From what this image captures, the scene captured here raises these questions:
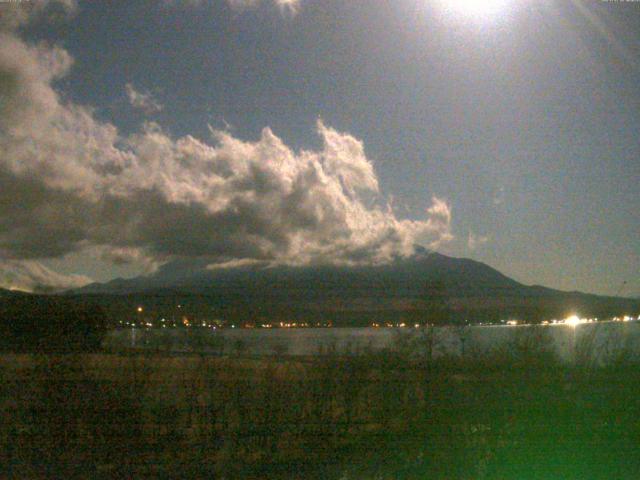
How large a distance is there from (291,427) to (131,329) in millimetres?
6140

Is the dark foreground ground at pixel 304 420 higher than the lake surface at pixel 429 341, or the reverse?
the lake surface at pixel 429 341

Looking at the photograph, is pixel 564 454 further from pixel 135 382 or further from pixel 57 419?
pixel 57 419

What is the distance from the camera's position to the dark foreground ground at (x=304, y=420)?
8.35 meters

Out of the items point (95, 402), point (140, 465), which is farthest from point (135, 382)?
point (140, 465)

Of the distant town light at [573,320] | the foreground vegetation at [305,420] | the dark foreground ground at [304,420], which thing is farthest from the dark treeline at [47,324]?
the distant town light at [573,320]

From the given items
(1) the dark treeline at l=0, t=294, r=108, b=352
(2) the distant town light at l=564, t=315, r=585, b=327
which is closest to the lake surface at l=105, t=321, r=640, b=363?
(2) the distant town light at l=564, t=315, r=585, b=327

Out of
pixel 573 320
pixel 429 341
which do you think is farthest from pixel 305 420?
pixel 573 320

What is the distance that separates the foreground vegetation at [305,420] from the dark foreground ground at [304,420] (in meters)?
0.02

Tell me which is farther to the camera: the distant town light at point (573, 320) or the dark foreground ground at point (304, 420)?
the distant town light at point (573, 320)

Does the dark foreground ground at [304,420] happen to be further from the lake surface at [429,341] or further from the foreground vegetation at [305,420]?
the lake surface at [429,341]

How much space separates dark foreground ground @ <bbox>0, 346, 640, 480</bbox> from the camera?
8.35 metres

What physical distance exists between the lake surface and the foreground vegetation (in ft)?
1.88

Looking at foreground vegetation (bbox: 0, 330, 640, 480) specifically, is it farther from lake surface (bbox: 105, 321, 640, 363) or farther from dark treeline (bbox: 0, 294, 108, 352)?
dark treeline (bbox: 0, 294, 108, 352)

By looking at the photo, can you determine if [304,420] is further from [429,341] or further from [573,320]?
[573,320]
